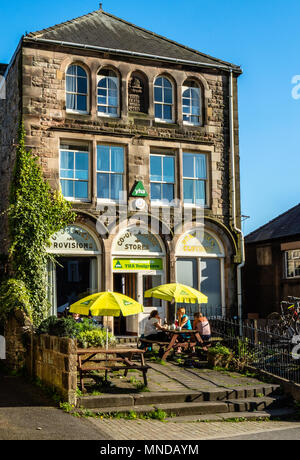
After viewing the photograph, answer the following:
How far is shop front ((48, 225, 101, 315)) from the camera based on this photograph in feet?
59.7

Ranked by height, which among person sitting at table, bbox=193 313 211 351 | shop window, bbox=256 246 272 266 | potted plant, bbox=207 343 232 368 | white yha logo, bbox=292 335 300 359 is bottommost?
potted plant, bbox=207 343 232 368

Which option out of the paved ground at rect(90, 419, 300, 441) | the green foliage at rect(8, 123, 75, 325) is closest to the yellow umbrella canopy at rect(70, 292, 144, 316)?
the paved ground at rect(90, 419, 300, 441)

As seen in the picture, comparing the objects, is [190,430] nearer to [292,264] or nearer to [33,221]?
[33,221]

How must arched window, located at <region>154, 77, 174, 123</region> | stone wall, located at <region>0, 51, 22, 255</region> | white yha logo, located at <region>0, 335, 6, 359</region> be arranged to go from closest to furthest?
white yha logo, located at <region>0, 335, 6, 359</region>, stone wall, located at <region>0, 51, 22, 255</region>, arched window, located at <region>154, 77, 174, 123</region>

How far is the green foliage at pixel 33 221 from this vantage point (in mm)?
17516

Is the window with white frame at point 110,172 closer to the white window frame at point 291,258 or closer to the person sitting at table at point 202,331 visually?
the person sitting at table at point 202,331

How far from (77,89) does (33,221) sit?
4742 mm

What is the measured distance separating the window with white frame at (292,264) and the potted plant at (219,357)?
304 inches

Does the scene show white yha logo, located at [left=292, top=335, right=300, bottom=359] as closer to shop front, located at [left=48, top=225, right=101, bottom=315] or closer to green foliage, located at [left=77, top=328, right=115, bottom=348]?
green foliage, located at [left=77, top=328, right=115, bottom=348]

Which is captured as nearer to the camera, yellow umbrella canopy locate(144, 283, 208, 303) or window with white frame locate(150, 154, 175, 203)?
yellow umbrella canopy locate(144, 283, 208, 303)

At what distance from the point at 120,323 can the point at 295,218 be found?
8.54m

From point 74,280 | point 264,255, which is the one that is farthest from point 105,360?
point 264,255

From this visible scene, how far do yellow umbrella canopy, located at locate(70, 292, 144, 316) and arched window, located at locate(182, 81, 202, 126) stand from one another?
30.8 ft

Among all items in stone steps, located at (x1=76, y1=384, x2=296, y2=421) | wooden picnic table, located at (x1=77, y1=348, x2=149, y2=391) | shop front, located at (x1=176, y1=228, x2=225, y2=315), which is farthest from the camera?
shop front, located at (x1=176, y1=228, x2=225, y2=315)
